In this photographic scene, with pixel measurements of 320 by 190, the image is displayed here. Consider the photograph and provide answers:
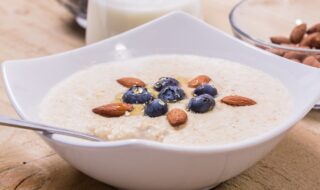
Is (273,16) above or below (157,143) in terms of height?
below

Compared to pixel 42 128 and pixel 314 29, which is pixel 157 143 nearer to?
pixel 42 128

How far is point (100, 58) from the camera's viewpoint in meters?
1.00

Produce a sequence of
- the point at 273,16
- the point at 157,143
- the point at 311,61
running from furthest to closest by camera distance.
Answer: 1. the point at 273,16
2. the point at 311,61
3. the point at 157,143

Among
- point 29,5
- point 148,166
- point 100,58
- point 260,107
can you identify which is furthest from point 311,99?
point 29,5

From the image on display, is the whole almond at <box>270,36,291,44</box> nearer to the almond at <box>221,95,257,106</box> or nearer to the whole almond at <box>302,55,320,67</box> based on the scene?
the whole almond at <box>302,55,320,67</box>

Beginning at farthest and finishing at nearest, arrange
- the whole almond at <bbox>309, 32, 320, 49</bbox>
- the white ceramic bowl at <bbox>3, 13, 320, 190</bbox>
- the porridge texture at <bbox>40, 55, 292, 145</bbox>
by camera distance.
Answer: the whole almond at <bbox>309, 32, 320, 49</bbox> → the porridge texture at <bbox>40, 55, 292, 145</bbox> → the white ceramic bowl at <bbox>3, 13, 320, 190</bbox>

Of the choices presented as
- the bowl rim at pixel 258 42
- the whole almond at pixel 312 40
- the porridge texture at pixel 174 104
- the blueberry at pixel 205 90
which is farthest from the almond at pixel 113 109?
the whole almond at pixel 312 40

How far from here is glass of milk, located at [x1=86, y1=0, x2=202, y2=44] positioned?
1.16m

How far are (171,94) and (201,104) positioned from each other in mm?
60

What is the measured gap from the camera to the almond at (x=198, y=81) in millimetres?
884

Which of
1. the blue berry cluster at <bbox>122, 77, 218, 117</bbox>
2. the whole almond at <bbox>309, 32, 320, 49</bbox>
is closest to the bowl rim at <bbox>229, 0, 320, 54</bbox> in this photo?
the whole almond at <bbox>309, 32, 320, 49</bbox>

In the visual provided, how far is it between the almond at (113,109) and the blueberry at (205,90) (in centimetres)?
11

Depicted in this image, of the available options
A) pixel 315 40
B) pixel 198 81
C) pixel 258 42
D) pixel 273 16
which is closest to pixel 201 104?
pixel 198 81

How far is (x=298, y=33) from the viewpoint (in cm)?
120
